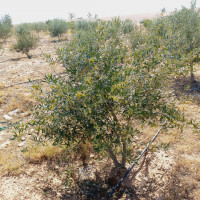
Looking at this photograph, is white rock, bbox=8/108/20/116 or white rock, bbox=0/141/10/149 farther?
white rock, bbox=8/108/20/116

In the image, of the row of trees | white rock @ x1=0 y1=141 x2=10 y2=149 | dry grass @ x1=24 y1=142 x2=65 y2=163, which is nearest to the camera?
the row of trees

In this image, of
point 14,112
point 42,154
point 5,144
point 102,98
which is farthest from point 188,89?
point 5,144

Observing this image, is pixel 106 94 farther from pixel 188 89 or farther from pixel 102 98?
pixel 188 89

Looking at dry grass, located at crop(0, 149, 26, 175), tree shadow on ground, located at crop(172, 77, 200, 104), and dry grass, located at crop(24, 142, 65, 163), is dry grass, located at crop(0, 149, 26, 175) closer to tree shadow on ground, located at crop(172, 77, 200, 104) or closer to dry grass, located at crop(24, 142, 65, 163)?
dry grass, located at crop(24, 142, 65, 163)

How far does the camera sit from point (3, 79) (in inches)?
428

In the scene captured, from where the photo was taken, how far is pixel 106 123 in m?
3.43

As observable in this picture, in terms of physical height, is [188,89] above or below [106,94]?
below

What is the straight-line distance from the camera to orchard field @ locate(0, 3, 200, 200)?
3043 mm

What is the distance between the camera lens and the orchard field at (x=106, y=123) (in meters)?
3.04

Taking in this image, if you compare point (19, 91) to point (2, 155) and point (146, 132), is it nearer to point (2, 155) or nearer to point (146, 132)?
point (2, 155)

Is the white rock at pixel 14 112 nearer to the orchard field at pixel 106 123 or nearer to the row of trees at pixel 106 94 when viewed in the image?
the orchard field at pixel 106 123

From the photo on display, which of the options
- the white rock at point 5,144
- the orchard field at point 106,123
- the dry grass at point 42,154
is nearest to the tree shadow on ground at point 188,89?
the orchard field at point 106,123

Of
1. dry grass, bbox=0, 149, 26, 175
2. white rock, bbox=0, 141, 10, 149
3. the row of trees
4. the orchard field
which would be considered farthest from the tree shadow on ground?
white rock, bbox=0, 141, 10, 149

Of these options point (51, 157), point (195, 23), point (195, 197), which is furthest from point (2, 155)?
point (195, 23)
